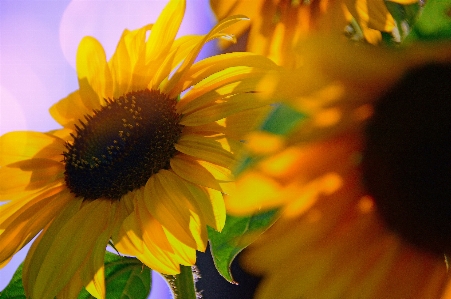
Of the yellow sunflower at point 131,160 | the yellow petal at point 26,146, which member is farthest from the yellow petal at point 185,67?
the yellow petal at point 26,146

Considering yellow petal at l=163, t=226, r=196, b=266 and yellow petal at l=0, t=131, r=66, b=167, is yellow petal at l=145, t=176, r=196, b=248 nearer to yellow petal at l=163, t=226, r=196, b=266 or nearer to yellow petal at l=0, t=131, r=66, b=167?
yellow petal at l=163, t=226, r=196, b=266

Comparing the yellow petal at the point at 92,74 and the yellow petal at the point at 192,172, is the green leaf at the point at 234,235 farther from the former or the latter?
the yellow petal at the point at 92,74

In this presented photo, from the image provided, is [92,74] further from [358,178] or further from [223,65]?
[358,178]

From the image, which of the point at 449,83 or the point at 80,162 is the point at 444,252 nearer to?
the point at 449,83

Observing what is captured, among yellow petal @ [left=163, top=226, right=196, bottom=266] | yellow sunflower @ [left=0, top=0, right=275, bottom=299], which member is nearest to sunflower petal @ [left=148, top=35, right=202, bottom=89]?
yellow sunflower @ [left=0, top=0, right=275, bottom=299]

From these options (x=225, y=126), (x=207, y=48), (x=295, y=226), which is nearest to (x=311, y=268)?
(x=295, y=226)

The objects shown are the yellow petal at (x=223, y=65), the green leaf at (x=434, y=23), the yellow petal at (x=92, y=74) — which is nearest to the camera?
the green leaf at (x=434, y=23)

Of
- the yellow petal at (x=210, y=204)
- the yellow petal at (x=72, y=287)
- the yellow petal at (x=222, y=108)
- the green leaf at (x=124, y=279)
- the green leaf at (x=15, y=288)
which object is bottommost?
the green leaf at (x=124, y=279)
